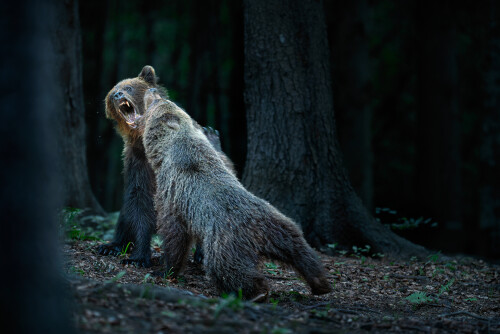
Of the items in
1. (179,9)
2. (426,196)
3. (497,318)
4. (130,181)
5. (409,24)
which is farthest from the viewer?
(179,9)

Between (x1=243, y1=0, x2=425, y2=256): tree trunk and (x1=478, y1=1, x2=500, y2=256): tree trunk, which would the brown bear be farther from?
(x1=478, y1=1, x2=500, y2=256): tree trunk

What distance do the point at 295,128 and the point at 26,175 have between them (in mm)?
5278

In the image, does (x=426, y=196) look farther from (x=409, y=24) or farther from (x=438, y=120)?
(x=409, y=24)

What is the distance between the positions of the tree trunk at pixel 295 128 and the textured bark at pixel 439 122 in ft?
21.1

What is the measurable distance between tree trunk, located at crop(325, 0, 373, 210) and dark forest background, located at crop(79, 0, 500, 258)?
0.08 ft

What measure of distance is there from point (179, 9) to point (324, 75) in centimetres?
1362

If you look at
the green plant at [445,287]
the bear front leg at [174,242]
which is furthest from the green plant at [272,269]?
the green plant at [445,287]

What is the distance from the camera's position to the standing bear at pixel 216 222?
477 centimetres

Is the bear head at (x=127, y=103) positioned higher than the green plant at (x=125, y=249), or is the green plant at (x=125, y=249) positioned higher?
the bear head at (x=127, y=103)

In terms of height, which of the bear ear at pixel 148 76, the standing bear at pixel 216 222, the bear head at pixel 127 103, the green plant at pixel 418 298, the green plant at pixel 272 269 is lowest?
the green plant at pixel 418 298

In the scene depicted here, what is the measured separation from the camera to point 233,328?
3502 mm

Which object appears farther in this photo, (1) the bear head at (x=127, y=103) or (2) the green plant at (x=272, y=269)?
(1) the bear head at (x=127, y=103)

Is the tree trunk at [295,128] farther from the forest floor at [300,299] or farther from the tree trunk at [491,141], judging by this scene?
the tree trunk at [491,141]

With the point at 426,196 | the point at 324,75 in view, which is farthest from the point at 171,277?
the point at 426,196
